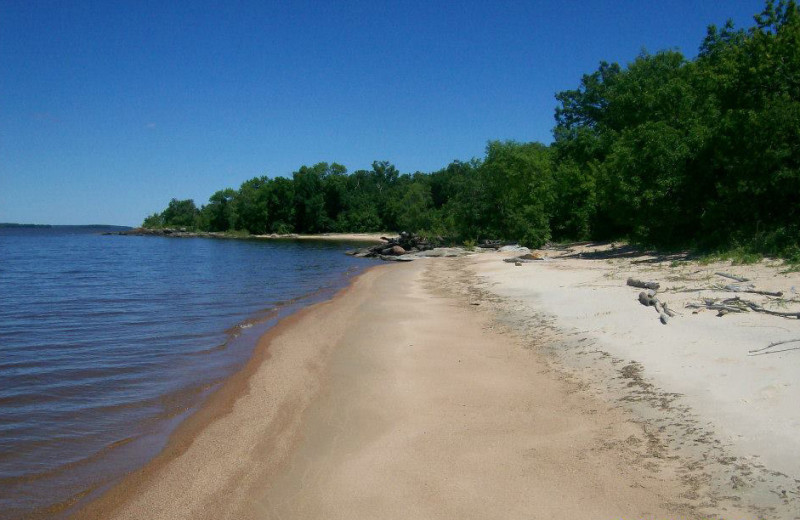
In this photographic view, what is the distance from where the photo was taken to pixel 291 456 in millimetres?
5836

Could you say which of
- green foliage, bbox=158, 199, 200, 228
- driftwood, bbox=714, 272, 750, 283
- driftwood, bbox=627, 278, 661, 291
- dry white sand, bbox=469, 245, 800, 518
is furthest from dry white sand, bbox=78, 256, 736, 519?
green foliage, bbox=158, 199, 200, 228

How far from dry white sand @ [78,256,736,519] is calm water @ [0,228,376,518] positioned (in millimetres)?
649

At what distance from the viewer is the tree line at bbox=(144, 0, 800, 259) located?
632 inches

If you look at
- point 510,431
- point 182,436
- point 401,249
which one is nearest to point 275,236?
point 401,249

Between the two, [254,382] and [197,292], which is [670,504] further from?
[197,292]

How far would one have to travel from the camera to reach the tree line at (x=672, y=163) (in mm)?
16062

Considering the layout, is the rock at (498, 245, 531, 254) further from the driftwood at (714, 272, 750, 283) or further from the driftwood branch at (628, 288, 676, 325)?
the driftwood branch at (628, 288, 676, 325)

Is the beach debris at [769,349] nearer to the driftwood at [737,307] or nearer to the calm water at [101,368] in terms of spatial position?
the driftwood at [737,307]

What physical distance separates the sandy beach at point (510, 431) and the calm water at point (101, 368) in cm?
63

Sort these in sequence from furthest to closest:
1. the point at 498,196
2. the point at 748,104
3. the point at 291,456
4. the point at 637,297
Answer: the point at 498,196, the point at 748,104, the point at 637,297, the point at 291,456

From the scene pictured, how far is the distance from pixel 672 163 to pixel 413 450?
1904 centimetres

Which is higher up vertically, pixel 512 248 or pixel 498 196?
pixel 498 196

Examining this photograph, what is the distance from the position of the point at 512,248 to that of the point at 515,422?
104 feet

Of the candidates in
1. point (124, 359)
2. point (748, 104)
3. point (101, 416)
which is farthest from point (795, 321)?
point (748, 104)
